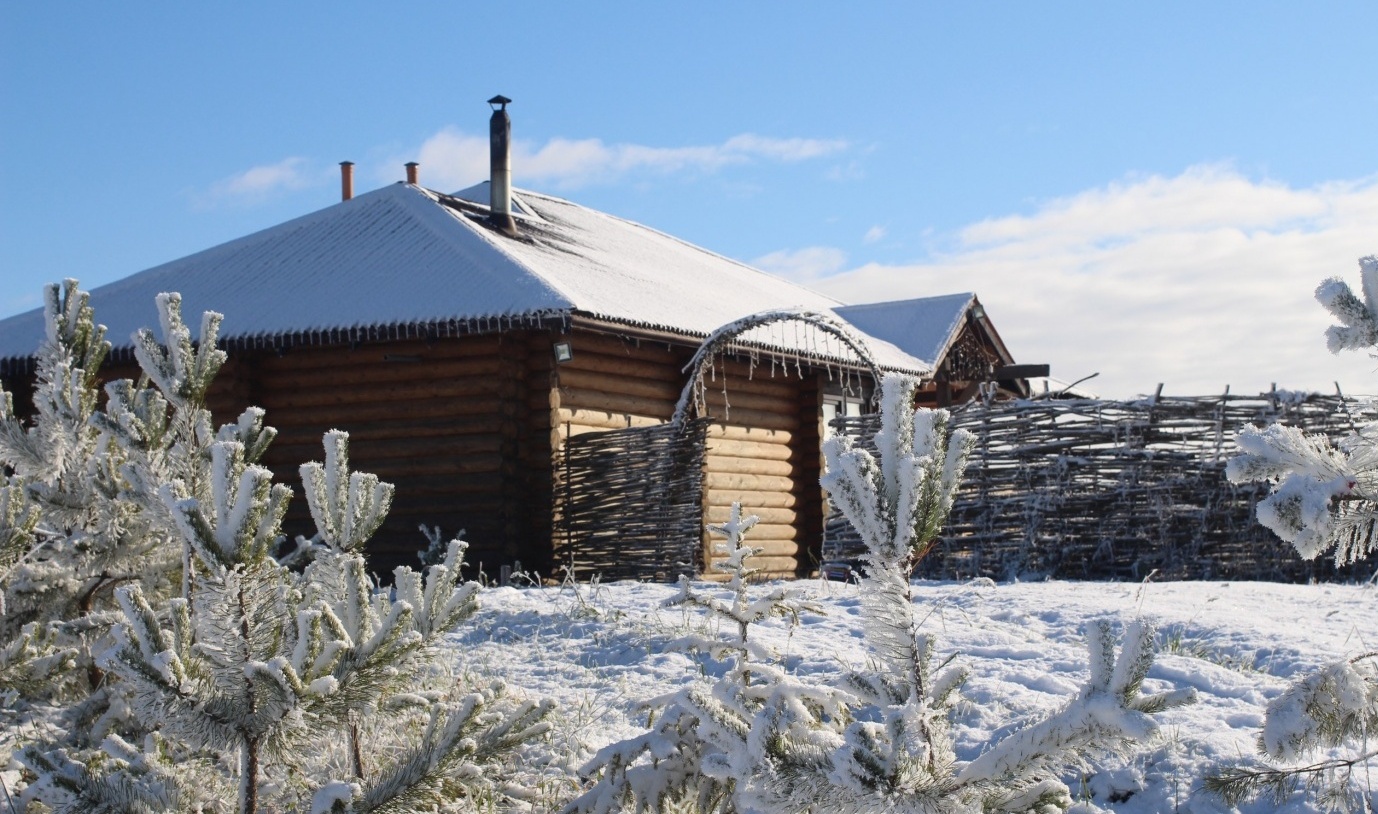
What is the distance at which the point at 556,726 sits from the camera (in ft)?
16.8

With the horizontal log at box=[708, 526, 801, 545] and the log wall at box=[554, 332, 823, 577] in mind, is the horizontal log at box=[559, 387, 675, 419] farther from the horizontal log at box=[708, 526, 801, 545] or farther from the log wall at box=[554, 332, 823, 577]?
the horizontal log at box=[708, 526, 801, 545]

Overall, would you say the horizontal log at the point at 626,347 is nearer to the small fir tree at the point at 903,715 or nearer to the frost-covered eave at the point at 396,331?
the frost-covered eave at the point at 396,331

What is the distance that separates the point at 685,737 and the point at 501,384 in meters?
9.12

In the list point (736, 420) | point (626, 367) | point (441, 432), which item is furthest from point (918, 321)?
point (441, 432)

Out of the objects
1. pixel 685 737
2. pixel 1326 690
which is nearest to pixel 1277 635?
pixel 1326 690

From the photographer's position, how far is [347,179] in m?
19.6

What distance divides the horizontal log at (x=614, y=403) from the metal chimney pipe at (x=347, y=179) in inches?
314

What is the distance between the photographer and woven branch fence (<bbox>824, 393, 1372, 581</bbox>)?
1100 centimetres

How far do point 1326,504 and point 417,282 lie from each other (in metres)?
11.6

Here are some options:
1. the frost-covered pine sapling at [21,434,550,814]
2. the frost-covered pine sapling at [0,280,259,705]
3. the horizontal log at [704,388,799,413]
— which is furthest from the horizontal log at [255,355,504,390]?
the frost-covered pine sapling at [21,434,550,814]

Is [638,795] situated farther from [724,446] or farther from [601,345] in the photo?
[724,446]

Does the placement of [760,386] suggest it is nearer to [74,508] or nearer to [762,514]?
[762,514]

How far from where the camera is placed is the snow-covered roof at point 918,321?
19453mm

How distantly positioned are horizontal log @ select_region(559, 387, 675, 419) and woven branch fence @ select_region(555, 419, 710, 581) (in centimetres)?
47
